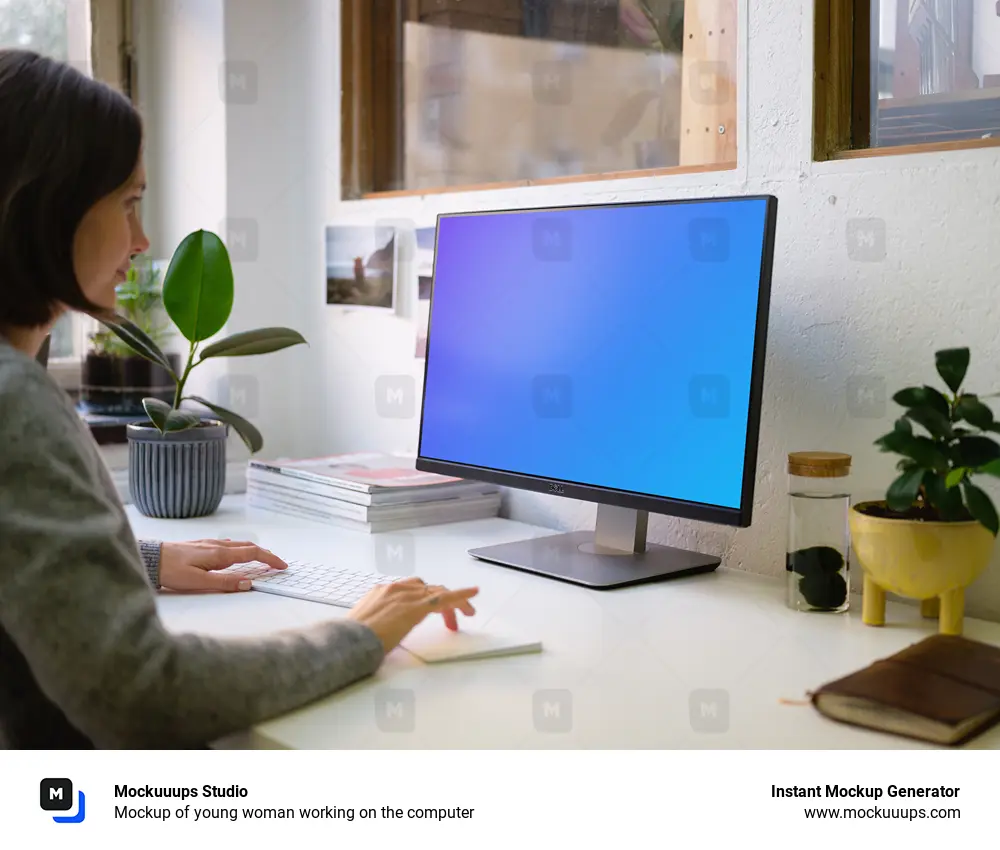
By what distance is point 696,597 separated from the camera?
Answer: 1202mm

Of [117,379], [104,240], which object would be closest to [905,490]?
[104,240]

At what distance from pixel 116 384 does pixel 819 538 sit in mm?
1237

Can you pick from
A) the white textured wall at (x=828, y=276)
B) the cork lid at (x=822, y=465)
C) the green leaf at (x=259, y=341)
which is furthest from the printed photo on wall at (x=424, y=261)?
the cork lid at (x=822, y=465)

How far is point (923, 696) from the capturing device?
85cm

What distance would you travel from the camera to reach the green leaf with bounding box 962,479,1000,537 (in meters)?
1.00

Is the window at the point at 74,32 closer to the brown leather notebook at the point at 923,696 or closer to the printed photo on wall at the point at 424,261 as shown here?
the printed photo on wall at the point at 424,261

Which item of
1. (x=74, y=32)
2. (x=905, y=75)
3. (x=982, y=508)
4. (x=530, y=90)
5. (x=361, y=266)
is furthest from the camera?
(x=74, y=32)

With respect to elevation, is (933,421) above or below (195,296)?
below

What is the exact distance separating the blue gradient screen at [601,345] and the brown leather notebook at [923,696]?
0.26 metres

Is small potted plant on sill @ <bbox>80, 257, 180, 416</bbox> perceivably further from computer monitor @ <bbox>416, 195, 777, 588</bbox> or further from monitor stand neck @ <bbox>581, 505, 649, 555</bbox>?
monitor stand neck @ <bbox>581, 505, 649, 555</bbox>

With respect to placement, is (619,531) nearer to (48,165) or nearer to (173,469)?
(173,469)

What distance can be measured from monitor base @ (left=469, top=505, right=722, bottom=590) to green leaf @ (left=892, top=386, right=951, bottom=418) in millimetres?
338
